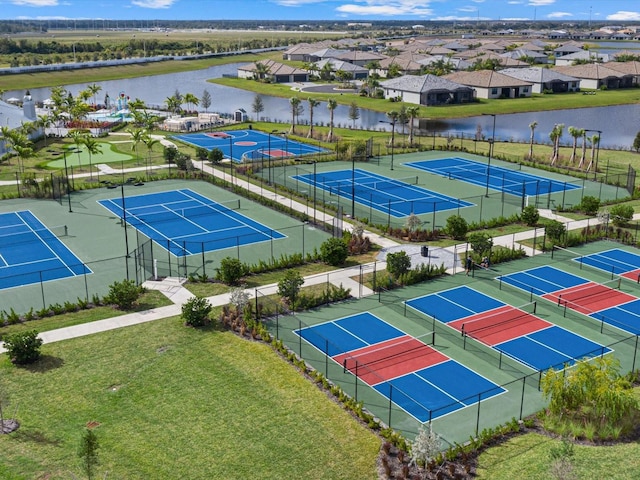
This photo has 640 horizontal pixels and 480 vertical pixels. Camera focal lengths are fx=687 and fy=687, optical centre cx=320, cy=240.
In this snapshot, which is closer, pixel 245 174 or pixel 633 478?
pixel 633 478

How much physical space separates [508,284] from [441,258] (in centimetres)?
428

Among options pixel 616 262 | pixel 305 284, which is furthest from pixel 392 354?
pixel 616 262

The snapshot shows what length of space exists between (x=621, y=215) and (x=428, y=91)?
219 ft

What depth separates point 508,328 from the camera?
96.2 feet

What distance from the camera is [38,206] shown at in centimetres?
4856

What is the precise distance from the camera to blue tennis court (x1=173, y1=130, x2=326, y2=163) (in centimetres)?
6450

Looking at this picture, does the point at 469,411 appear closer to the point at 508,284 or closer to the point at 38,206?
the point at 508,284

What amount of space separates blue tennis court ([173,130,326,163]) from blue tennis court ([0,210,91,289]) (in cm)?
2166

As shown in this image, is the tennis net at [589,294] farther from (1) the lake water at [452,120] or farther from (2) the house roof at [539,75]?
(2) the house roof at [539,75]

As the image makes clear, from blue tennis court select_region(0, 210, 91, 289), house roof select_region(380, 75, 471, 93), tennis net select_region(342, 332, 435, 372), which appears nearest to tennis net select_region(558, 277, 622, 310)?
tennis net select_region(342, 332, 435, 372)

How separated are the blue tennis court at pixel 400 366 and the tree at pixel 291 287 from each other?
2.23 metres

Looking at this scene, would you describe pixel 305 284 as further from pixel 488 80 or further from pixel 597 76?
pixel 597 76

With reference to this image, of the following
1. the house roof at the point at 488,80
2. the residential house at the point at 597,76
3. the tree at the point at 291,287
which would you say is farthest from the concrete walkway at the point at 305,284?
the residential house at the point at 597,76

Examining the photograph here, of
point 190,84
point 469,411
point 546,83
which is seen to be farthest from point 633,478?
point 190,84
